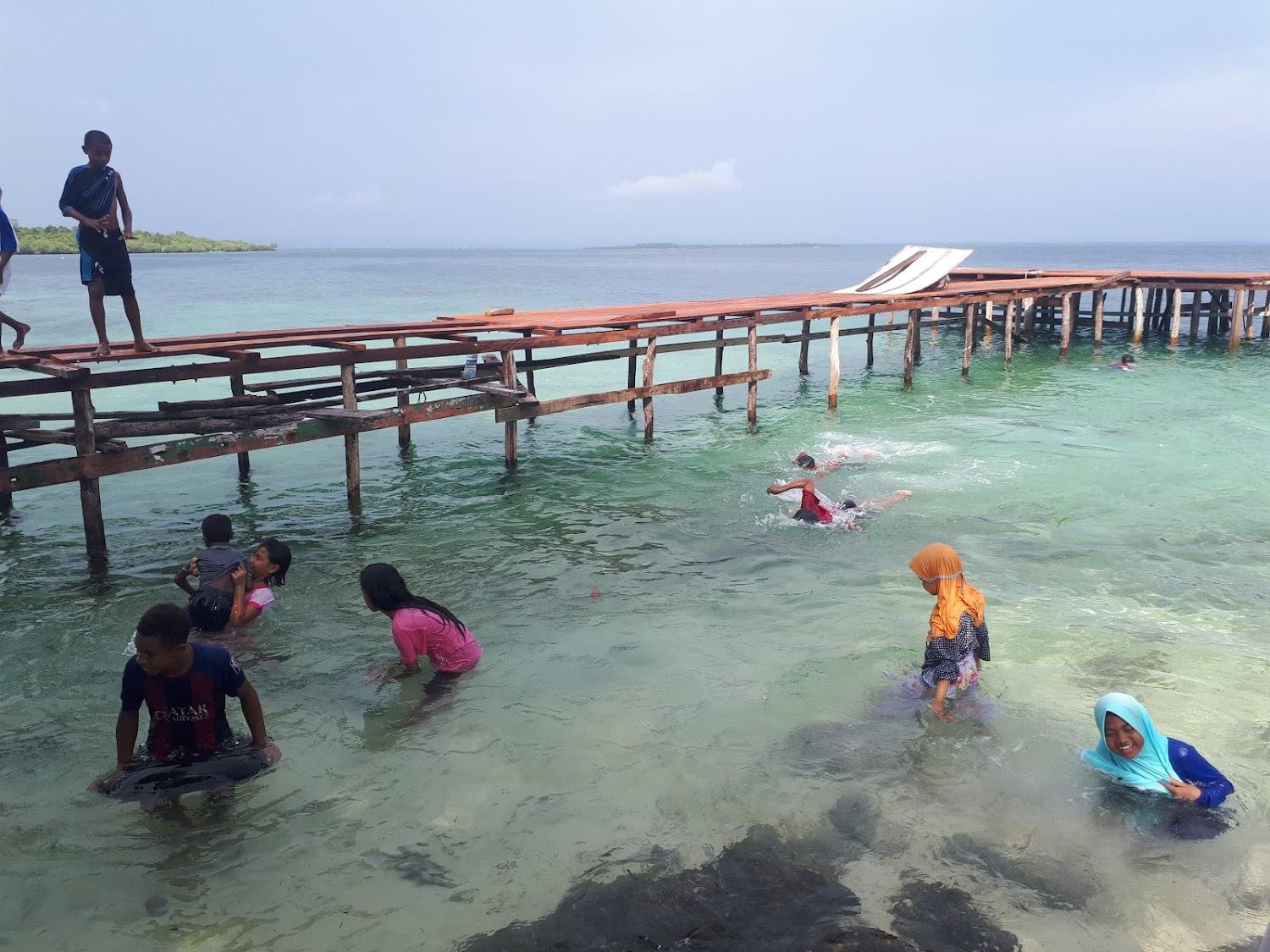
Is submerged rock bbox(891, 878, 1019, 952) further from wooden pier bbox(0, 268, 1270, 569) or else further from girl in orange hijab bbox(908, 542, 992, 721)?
wooden pier bbox(0, 268, 1270, 569)

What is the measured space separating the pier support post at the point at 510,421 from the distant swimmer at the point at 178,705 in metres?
7.66

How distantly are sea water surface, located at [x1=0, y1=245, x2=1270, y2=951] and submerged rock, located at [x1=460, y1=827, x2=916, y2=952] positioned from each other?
Result: 0.57 feet

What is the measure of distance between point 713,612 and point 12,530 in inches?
340

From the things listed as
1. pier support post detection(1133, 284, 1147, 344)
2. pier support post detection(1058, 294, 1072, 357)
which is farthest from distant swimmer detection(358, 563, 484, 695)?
pier support post detection(1133, 284, 1147, 344)

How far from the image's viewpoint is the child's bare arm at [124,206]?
841cm

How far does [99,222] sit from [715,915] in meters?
7.91

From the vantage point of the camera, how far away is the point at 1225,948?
14.0 feet

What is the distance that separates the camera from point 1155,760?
516cm

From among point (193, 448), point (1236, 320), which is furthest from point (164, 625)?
point (1236, 320)

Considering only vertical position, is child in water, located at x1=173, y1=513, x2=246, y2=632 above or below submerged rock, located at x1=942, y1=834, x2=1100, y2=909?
above

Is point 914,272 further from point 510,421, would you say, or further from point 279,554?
point 279,554

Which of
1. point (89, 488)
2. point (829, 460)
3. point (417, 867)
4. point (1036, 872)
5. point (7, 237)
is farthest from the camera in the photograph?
point (829, 460)

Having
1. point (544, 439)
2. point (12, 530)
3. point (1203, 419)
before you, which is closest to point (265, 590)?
point (12, 530)

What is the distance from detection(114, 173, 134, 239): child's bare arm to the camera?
331 inches
